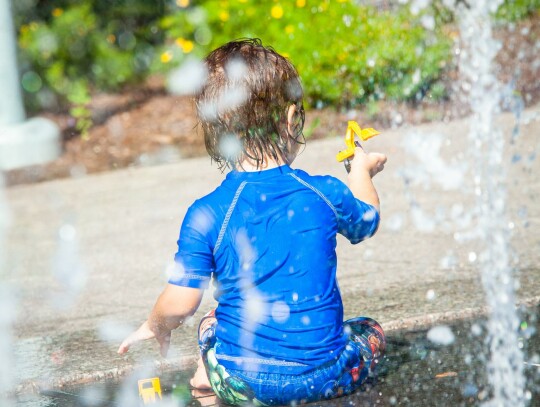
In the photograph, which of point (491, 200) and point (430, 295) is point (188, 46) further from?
point (430, 295)

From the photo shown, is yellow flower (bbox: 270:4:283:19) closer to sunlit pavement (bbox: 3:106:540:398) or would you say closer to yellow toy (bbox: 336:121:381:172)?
sunlit pavement (bbox: 3:106:540:398)

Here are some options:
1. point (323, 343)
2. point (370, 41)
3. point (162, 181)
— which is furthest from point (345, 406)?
point (370, 41)

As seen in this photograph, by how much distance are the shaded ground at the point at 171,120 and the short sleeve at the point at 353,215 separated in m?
4.23

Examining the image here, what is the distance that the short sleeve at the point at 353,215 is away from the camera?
8.80 feet

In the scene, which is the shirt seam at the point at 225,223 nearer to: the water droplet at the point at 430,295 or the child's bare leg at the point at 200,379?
the child's bare leg at the point at 200,379

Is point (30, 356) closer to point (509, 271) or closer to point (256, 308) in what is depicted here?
point (256, 308)

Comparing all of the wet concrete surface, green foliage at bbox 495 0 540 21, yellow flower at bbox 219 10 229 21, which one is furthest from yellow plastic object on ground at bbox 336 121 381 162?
green foliage at bbox 495 0 540 21

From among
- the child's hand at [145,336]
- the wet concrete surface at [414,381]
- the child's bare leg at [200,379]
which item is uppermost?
the child's hand at [145,336]

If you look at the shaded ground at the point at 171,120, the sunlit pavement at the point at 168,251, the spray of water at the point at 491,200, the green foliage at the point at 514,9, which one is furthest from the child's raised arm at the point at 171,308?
the green foliage at the point at 514,9

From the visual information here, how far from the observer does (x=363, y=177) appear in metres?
2.85

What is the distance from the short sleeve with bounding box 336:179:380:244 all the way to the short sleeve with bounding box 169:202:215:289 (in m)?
0.35

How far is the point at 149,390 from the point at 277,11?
582cm

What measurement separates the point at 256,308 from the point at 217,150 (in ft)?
1.51

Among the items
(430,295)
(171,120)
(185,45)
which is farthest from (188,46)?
(430,295)
